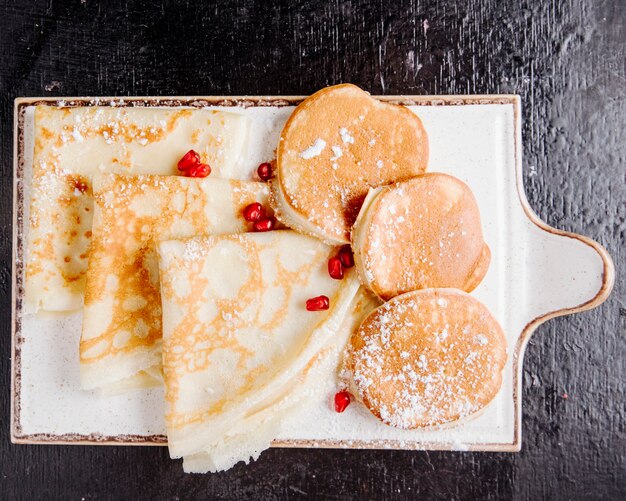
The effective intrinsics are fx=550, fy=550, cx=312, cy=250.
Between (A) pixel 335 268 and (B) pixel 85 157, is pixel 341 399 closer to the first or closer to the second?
(A) pixel 335 268

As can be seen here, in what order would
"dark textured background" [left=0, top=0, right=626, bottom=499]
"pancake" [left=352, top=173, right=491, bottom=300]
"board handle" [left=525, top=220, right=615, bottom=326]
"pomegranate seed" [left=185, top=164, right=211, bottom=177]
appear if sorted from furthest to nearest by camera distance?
"dark textured background" [left=0, top=0, right=626, bottom=499] < "board handle" [left=525, top=220, right=615, bottom=326] < "pomegranate seed" [left=185, top=164, right=211, bottom=177] < "pancake" [left=352, top=173, right=491, bottom=300]

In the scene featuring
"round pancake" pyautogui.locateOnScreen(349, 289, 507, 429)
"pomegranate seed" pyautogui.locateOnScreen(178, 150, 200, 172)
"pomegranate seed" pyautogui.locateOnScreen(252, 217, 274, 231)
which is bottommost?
"round pancake" pyautogui.locateOnScreen(349, 289, 507, 429)

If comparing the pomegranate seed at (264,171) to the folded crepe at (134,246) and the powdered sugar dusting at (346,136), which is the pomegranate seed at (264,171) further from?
the powdered sugar dusting at (346,136)

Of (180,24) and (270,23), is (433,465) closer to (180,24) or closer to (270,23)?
(270,23)

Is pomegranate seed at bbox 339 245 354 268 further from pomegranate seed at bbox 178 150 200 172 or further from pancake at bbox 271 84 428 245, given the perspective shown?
pomegranate seed at bbox 178 150 200 172

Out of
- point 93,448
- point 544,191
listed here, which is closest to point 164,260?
point 93,448

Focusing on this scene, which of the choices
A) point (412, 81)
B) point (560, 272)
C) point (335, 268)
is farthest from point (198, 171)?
point (560, 272)

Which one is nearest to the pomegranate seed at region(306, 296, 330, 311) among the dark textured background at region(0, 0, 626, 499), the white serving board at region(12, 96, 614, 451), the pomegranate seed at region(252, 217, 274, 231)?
the pomegranate seed at region(252, 217, 274, 231)
